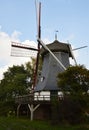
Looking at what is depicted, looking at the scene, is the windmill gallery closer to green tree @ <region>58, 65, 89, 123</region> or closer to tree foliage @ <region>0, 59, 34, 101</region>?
green tree @ <region>58, 65, 89, 123</region>

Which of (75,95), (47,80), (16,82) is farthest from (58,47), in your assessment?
(16,82)

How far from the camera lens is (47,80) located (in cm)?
3941

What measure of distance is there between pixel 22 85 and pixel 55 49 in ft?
60.0

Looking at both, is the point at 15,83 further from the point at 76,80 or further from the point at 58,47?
the point at 76,80

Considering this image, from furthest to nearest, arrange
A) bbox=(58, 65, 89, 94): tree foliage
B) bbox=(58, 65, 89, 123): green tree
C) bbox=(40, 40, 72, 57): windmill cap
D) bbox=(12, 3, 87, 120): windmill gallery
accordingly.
A: bbox=(40, 40, 72, 57): windmill cap, bbox=(12, 3, 87, 120): windmill gallery, bbox=(58, 65, 89, 94): tree foliage, bbox=(58, 65, 89, 123): green tree

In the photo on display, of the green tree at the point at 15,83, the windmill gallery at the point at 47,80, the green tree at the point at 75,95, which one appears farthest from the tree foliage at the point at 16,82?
the green tree at the point at 75,95

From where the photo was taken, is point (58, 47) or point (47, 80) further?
point (58, 47)

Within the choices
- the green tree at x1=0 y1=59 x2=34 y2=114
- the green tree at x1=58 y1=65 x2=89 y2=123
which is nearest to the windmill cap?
the green tree at x1=58 y1=65 x2=89 y2=123

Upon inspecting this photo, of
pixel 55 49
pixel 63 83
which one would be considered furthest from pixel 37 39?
pixel 63 83

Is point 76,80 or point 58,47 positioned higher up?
point 58,47

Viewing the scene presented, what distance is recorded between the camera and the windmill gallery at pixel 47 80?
1468 inches

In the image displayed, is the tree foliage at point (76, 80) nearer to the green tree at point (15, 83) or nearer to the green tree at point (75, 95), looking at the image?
the green tree at point (75, 95)

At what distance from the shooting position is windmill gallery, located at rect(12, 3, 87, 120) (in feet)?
122

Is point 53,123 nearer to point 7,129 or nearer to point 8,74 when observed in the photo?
point 7,129
